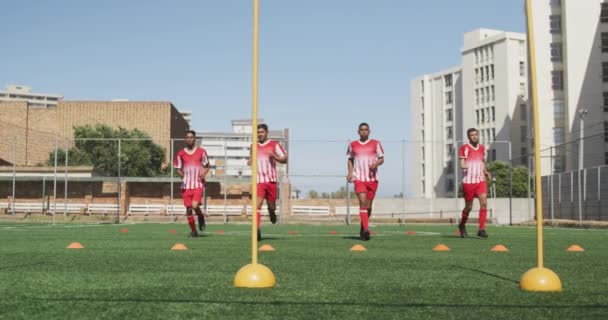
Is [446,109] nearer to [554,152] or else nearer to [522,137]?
[522,137]

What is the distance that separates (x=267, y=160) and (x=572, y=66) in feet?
199

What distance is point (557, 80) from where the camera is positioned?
6881cm

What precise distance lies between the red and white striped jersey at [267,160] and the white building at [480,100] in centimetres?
7373

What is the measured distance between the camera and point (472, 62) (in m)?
103

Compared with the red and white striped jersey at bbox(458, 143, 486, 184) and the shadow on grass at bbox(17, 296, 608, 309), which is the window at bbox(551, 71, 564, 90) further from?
the shadow on grass at bbox(17, 296, 608, 309)

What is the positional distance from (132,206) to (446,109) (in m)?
82.0

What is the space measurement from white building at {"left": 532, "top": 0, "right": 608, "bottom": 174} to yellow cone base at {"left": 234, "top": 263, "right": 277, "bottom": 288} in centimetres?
6242

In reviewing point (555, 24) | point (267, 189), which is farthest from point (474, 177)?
point (555, 24)

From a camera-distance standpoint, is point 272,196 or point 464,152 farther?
point 464,152

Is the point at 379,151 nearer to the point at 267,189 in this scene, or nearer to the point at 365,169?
the point at 365,169

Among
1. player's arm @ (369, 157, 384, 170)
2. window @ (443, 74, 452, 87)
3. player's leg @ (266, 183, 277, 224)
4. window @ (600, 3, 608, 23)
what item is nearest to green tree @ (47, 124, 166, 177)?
player's leg @ (266, 183, 277, 224)

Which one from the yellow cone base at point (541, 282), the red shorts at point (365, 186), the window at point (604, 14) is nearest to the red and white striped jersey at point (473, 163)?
the red shorts at point (365, 186)

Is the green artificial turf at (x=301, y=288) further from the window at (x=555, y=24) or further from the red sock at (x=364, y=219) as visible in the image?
the window at (x=555, y=24)

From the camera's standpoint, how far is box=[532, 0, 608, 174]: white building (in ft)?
214
